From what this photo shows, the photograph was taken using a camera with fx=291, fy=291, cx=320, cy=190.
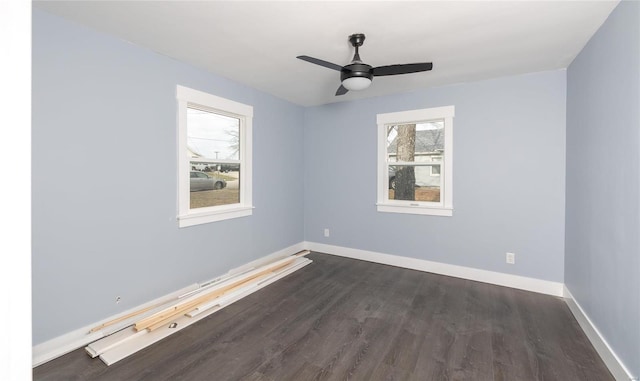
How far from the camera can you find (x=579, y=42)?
2.62 meters

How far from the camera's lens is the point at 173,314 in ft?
8.91

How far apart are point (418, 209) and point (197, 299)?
299 cm

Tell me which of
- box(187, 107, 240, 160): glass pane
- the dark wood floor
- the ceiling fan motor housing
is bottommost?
the dark wood floor

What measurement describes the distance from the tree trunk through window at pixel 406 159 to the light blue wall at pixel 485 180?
0.98 feet

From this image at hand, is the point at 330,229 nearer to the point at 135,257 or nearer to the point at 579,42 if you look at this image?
the point at 135,257

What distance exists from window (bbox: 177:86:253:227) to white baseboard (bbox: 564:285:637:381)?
3.72 meters

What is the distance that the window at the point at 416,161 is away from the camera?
390 cm

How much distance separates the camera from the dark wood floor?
2.05 meters

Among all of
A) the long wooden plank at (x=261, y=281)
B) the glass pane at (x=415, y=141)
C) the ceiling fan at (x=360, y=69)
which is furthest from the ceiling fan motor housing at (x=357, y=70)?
the long wooden plank at (x=261, y=281)

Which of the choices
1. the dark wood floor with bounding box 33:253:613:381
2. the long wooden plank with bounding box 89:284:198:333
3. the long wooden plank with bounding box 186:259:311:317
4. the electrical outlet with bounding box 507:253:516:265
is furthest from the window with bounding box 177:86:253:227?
the electrical outlet with bounding box 507:253:516:265

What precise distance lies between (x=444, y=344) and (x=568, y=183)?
2.26 meters

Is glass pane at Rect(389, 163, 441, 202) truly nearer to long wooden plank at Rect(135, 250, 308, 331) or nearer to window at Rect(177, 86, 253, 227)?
long wooden plank at Rect(135, 250, 308, 331)
